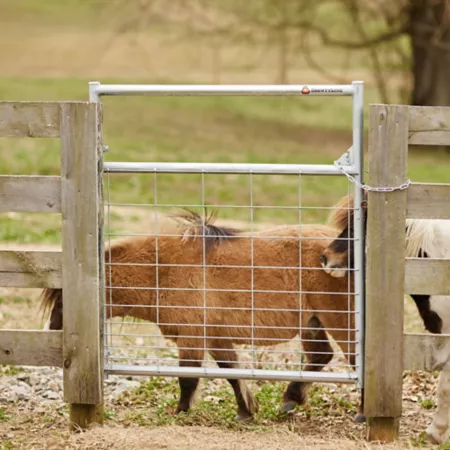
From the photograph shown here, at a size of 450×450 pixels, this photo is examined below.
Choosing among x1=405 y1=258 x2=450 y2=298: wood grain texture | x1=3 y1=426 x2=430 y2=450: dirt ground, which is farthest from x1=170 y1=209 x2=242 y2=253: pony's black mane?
x1=405 y1=258 x2=450 y2=298: wood grain texture

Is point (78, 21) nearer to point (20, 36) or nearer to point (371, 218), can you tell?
point (20, 36)

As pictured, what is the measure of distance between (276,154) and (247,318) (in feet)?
49.3

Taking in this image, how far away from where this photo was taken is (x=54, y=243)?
10648 millimetres

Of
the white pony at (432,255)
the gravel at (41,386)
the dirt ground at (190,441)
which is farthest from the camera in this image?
the gravel at (41,386)

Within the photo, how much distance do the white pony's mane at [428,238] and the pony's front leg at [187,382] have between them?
4.91 feet

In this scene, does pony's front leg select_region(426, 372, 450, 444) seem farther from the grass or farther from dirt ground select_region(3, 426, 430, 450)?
the grass

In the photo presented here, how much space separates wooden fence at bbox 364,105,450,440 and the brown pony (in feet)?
2.61

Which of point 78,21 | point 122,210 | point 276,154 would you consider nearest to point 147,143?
point 276,154

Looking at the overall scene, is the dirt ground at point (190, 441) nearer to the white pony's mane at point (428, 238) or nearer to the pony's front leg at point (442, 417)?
the pony's front leg at point (442, 417)

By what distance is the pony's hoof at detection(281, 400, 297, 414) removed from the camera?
227 inches

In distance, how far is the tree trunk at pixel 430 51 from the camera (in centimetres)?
2045

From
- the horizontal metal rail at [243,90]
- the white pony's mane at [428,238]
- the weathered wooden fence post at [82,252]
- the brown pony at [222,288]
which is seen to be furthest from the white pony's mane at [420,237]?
the weathered wooden fence post at [82,252]

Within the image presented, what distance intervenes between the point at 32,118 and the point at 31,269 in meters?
0.85

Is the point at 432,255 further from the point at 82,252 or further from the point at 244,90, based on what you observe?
the point at 82,252
